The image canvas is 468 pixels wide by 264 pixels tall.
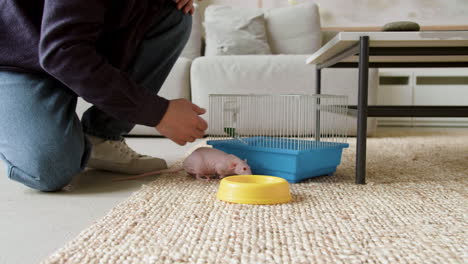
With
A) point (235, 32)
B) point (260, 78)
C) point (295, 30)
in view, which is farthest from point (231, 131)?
point (295, 30)

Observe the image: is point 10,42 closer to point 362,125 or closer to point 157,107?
point 157,107

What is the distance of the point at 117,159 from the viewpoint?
125cm

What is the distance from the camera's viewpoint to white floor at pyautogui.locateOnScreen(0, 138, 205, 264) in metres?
0.65

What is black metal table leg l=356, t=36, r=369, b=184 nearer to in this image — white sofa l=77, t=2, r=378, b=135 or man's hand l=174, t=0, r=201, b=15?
man's hand l=174, t=0, r=201, b=15

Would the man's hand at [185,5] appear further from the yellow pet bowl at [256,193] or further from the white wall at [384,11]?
the white wall at [384,11]

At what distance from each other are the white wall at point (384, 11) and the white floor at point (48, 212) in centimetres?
291

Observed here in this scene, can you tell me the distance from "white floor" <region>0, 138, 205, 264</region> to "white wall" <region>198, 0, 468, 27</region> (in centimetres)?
291

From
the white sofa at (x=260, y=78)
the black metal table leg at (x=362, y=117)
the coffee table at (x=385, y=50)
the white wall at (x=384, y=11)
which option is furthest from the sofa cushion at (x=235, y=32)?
the black metal table leg at (x=362, y=117)

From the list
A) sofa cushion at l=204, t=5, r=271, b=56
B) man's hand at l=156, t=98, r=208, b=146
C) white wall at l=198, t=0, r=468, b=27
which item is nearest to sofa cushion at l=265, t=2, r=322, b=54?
sofa cushion at l=204, t=5, r=271, b=56

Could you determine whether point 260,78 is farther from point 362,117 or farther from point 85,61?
point 85,61

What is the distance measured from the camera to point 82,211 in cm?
86

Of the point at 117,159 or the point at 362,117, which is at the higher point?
the point at 362,117

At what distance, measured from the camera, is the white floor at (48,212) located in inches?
25.5

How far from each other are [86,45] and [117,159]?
1.48 feet
